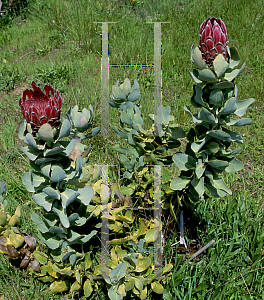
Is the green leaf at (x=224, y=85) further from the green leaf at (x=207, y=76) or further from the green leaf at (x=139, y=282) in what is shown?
the green leaf at (x=139, y=282)

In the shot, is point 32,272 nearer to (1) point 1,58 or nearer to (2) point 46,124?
(2) point 46,124

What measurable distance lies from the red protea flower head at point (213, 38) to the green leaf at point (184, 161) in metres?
0.47

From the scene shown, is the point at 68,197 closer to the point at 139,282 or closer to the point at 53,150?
the point at 53,150

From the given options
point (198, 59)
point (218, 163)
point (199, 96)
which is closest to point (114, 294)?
point (218, 163)

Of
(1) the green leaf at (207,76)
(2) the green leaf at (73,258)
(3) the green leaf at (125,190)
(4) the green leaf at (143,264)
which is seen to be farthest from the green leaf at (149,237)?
(1) the green leaf at (207,76)

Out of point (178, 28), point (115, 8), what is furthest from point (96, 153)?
point (115, 8)

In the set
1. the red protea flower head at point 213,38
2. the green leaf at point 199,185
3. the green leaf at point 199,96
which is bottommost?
the green leaf at point 199,185

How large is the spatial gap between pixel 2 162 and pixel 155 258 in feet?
5.54

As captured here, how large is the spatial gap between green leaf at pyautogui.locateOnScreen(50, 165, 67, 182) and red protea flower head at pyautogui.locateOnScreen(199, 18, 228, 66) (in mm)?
771

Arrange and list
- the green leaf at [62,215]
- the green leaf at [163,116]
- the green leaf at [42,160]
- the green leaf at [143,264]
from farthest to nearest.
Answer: the green leaf at [163,116]
the green leaf at [143,264]
the green leaf at [62,215]
the green leaf at [42,160]

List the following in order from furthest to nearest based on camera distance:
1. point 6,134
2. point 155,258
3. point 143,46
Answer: point 143,46 → point 6,134 → point 155,258

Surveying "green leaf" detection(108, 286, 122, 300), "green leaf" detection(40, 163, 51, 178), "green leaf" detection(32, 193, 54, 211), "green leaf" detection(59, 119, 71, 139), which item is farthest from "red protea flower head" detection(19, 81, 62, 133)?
"green leaf" detection(108, 286, 122, 300)

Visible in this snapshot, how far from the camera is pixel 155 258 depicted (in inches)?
64.4

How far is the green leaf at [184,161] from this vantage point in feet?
4.56
